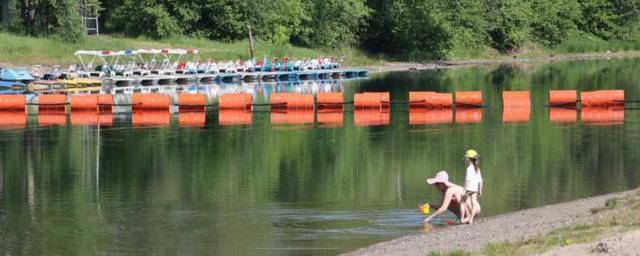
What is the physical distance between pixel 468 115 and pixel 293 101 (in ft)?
24.1

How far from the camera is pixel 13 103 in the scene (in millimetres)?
52312

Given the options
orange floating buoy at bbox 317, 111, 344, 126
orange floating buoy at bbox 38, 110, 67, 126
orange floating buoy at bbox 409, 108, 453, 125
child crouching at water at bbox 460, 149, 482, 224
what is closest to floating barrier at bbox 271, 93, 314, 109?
orange floating buoy at bbox 317, 111, 344, 126

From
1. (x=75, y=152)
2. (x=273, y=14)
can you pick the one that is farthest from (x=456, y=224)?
(x=273, y=14)

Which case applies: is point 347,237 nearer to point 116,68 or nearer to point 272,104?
point 272,104

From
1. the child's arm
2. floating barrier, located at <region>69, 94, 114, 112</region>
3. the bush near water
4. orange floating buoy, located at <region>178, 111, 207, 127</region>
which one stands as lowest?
the child's arm

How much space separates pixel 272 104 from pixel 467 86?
2082cm

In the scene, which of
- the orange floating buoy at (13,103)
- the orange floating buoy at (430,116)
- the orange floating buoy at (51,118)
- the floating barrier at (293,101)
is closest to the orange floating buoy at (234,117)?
the floating barrier at (293,101)

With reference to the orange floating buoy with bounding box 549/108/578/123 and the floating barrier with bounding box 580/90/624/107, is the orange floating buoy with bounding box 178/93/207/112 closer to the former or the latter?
the orange floating buoy with bounding box 549/108/578/123

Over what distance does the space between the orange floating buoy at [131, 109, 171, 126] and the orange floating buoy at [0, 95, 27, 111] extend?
14.5ft

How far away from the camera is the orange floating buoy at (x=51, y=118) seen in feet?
156

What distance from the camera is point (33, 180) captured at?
102ft

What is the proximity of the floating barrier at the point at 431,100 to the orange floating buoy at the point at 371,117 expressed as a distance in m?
1.47

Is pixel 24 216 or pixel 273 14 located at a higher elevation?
pixel 273 14

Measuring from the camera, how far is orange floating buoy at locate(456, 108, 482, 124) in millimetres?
47188
